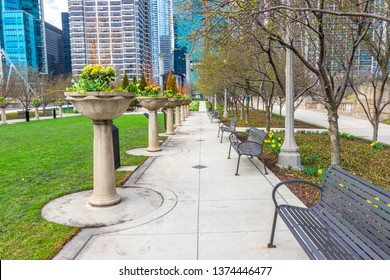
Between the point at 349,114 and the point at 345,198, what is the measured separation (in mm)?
30603

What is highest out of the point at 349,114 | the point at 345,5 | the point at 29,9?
the point at 29,9

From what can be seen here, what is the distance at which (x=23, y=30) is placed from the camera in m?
100

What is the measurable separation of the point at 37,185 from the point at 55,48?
152 m

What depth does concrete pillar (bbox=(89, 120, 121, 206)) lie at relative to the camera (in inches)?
207

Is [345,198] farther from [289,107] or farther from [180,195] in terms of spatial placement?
[289,107]

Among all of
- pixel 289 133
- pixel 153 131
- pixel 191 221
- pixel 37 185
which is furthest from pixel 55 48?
pixel 191 221

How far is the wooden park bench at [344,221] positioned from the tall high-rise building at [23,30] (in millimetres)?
100290

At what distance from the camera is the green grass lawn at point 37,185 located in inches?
159

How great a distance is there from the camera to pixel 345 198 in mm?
3525

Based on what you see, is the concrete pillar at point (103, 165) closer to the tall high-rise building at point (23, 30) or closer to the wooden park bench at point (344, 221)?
the wooden park bench at point (344, 221)

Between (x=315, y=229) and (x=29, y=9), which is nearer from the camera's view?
(x=315, y=229)

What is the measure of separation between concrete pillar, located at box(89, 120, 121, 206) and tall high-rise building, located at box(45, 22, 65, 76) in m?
133

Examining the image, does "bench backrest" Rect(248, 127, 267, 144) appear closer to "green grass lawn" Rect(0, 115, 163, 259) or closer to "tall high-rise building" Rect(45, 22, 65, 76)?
"green grass lawn" Rect(0, 115, 163, 259)
